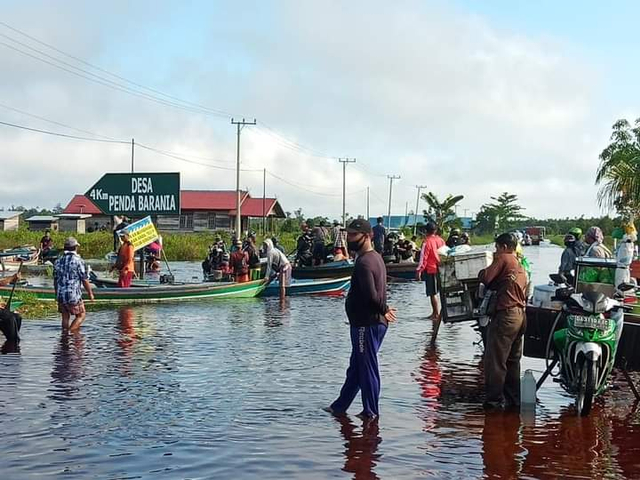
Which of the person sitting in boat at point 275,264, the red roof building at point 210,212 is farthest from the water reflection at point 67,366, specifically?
the red roof building at point 210,212

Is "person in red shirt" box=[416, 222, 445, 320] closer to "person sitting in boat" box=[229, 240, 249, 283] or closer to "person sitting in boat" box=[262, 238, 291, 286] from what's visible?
"person sitting in boat" box=[262, 238, 291, 286]

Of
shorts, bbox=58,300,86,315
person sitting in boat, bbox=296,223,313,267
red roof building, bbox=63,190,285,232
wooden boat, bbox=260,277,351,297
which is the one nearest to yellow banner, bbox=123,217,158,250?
wooden boat, bbox=260,277,351,297

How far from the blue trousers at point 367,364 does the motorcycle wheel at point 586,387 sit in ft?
6.11

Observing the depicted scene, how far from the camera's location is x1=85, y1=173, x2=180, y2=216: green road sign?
85.9 ft

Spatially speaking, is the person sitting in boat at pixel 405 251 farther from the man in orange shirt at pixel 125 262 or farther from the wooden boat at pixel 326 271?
the man in orange shirt at pixel 125 262

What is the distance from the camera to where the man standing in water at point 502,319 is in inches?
323

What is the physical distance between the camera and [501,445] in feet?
23.3

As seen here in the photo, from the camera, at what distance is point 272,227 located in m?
70.8

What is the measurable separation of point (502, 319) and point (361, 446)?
2.05 m

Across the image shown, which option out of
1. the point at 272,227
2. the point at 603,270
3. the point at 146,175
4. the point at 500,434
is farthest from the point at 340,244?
the point at 272,227

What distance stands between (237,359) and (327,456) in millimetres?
4969

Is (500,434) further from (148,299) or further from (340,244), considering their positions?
(340,244)

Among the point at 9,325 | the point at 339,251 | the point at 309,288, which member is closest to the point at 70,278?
the point at 9,325

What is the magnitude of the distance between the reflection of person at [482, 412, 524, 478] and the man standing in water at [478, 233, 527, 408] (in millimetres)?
277
